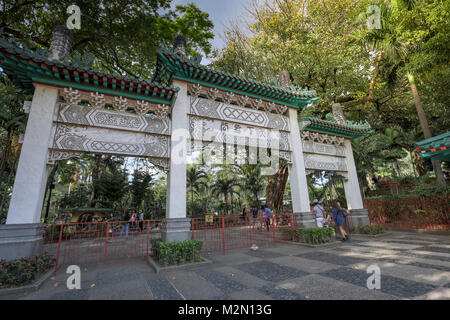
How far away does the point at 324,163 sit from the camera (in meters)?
10.6

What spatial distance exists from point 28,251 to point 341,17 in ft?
64.7

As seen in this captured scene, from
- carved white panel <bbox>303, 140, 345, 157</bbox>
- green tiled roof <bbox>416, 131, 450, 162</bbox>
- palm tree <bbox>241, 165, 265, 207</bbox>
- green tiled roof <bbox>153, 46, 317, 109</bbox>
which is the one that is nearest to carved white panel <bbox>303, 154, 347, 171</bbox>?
carved white panel <bbox>303, 140, 345, 157</bbox>

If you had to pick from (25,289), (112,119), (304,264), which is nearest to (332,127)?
(304,264)

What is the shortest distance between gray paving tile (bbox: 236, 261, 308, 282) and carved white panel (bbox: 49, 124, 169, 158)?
14.1ft

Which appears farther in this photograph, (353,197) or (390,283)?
(353,197)

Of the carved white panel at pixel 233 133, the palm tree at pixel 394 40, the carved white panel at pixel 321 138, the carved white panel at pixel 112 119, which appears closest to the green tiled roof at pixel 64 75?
the carved white panel at pixel 112 119

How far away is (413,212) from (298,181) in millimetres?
6989

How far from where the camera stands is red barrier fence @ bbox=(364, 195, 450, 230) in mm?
9422

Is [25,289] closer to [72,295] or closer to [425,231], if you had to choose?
[72,295]

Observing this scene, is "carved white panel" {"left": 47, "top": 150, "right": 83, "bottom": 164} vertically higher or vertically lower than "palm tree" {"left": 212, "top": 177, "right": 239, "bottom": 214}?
lower

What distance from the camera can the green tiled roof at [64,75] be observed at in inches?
205

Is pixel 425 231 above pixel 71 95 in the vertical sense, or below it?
below

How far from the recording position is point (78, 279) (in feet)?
14.7

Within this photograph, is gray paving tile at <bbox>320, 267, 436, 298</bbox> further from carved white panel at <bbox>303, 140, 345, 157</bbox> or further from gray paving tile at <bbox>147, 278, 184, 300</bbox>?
carved white panel at <bbox>303, 140, 345, 157</bbox>
